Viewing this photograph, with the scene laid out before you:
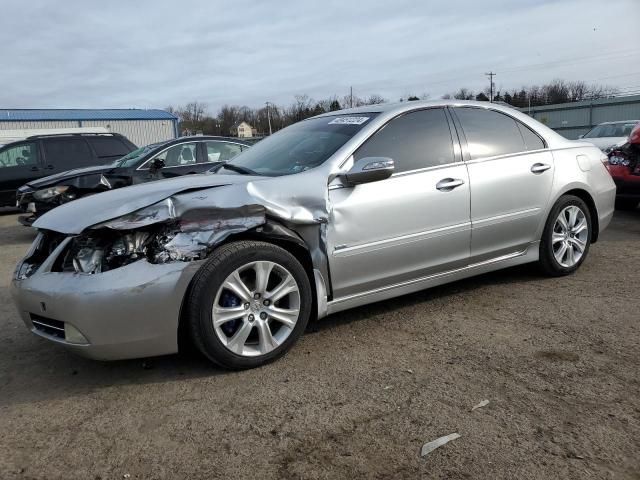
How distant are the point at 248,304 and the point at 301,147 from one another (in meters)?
1.44

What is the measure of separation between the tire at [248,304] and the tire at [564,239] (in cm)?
239

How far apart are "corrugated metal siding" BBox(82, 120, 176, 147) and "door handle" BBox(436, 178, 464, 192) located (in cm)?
3361

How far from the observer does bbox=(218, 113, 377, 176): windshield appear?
3.72 meters

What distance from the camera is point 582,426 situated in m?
2.42

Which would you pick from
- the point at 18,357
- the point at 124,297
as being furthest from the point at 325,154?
the point at 18,357

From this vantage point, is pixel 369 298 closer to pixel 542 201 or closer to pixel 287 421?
pixel 287 421

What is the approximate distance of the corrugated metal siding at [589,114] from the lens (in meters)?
33.9

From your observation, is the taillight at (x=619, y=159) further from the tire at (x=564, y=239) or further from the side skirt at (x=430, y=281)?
the side skirt at (x=430, y=281)

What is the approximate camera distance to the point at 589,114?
35969 mm

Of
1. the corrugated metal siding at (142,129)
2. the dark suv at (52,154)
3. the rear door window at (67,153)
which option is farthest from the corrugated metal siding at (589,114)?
the rear door window at (67,153)

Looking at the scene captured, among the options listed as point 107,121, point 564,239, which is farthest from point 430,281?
point 107,121

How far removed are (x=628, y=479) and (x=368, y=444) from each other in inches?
41.1

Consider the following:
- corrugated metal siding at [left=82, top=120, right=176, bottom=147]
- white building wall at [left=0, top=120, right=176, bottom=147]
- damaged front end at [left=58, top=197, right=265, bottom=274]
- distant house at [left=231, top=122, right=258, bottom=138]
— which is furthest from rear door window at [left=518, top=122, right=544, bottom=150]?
distant house at [left=231, top=122, right=258, bottom=138]

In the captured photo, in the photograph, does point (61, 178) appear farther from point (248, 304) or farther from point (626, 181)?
point (626, 181)
